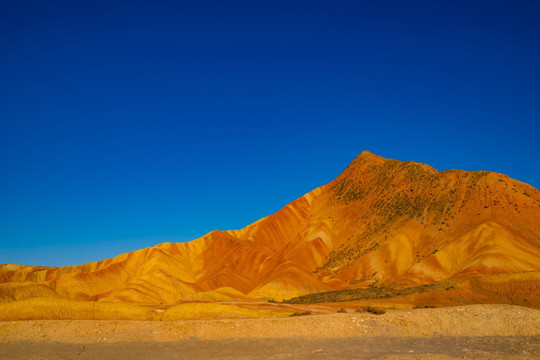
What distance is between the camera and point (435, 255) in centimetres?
6844

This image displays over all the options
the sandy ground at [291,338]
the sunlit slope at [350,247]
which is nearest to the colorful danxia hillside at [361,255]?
the sunlit slope at [350,247]

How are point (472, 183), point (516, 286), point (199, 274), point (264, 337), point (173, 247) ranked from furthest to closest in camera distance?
point (173, 247), point (199, 274), point (472, 183), point (516, 286), point (264, 337)

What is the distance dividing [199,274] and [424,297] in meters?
60.7

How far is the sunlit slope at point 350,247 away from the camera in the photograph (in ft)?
213

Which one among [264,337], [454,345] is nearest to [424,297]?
[454,345]

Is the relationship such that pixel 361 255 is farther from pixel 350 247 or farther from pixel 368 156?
pixel 368 156

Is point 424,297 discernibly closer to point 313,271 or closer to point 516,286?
point 516,286

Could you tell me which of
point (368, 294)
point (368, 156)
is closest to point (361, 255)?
point (368, 294)

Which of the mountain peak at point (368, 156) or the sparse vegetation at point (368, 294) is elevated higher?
the mountain peak at point (368, 156)

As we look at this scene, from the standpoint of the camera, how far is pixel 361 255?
80.5 meters

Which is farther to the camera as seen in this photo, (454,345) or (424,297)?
(424,297)

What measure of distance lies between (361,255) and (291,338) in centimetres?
6179

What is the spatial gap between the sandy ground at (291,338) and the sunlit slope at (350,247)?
97.9ft

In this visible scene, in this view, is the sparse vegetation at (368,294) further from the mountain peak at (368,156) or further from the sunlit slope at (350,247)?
the mountain peak at (368,156)
